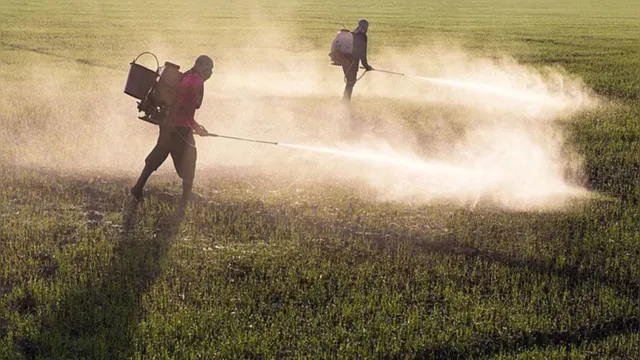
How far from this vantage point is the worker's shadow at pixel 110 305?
7.22m

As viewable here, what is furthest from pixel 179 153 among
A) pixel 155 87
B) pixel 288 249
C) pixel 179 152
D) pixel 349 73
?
pixel 349 73

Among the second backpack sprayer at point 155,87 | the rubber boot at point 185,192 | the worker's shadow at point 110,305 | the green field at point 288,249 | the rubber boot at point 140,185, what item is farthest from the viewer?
the rubber boot at point 140,185

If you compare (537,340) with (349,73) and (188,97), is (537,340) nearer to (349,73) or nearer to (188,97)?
(188,97)

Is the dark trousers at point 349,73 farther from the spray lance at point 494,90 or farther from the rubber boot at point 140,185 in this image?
the rubber boot at point 140,185

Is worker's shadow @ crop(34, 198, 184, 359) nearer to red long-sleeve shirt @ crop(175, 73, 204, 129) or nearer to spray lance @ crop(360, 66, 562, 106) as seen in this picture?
red long-sleeve shirt @ crop(175, 73, 204, 129)

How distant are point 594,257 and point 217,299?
446 centimetres

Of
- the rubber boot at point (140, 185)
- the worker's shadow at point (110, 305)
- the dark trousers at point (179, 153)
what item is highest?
the dark trousers at point (179, 153)

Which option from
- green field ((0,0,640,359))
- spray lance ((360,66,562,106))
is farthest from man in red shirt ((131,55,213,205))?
spray lance ((360,66,562,106))

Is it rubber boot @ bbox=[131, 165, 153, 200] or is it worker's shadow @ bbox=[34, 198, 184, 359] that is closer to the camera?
worker's shadow @ bbox=[34, 198, 184, 359]

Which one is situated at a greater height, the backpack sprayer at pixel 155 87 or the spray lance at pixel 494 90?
the spray lance at pixel 494 90

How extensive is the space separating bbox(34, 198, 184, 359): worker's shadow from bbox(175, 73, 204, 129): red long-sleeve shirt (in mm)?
1589

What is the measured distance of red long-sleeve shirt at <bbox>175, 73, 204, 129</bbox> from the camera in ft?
35.9

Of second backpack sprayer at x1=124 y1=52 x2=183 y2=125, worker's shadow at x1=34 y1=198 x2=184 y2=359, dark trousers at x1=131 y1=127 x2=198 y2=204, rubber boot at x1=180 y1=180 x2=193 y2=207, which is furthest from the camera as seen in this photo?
rubber boot at x1=180 y1=180 x2=193 y2=207

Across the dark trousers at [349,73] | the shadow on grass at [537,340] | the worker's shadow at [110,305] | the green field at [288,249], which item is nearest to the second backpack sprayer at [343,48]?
the dark trousers at [349,73]
